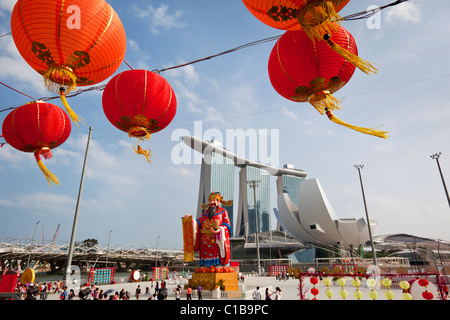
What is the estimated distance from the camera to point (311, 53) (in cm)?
425

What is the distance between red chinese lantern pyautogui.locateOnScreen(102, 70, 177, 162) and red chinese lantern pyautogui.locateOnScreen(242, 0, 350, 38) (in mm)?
2561

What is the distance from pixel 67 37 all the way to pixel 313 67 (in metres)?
3.59

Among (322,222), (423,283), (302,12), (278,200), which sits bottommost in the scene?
(423,283)

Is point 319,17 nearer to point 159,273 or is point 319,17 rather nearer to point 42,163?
point 42,163

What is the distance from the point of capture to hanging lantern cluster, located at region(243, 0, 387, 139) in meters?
3.50

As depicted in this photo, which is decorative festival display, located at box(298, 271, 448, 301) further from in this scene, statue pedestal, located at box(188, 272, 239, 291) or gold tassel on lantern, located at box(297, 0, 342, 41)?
gold tassel on lantern, located at box(297, 0, 342, 41)

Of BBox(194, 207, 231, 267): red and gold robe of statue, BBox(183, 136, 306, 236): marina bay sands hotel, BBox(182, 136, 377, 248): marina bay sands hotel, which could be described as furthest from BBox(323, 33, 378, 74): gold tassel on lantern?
Answer: BBox(183, 136, 306, 236): marina bay sands hotel

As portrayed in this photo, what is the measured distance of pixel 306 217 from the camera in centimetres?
4619

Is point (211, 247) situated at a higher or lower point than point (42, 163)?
lower

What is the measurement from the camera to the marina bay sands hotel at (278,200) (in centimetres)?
4546

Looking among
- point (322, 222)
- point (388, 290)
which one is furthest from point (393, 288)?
point (322, 222)

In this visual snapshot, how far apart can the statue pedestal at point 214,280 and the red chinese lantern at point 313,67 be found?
12.1 m

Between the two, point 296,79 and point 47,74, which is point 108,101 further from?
point 296,79
